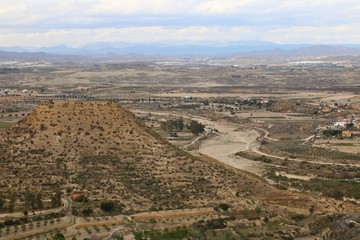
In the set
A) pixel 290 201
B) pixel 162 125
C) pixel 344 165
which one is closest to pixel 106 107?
pixel 290 201

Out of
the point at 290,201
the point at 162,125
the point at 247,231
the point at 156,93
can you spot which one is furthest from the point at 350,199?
the point at 156,93

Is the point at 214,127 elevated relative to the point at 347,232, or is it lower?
lower

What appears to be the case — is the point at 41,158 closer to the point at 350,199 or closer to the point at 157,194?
the point at 157,194

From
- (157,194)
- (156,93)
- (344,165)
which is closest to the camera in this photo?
(157,194)

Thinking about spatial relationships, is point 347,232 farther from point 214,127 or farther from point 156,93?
point 156,93

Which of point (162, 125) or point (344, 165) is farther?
point (162, 125)

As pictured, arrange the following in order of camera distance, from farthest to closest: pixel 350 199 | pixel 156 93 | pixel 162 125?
pixel 156 93 → pixel 162 125 → pixel 350 199
